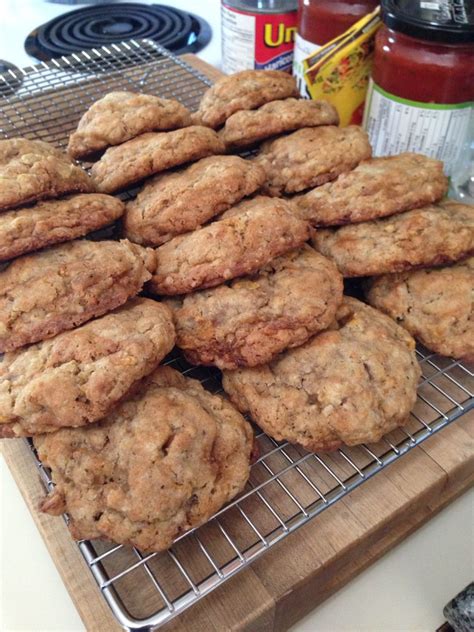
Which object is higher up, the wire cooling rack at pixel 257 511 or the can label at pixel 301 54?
the can label at pixel 301 54

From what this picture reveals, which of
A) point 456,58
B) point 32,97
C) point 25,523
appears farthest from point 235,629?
point 32,97

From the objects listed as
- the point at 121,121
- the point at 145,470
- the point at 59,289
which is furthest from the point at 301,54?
the point at 145,470

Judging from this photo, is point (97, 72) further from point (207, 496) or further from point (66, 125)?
point (207, 496)

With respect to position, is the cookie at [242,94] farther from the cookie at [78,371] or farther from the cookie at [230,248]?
the cookie at [78,371]

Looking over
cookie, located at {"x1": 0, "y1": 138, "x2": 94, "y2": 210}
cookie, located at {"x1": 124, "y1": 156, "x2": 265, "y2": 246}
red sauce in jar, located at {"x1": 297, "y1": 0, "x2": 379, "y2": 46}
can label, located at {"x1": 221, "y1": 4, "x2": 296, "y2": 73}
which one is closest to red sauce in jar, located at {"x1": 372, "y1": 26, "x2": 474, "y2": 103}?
red sauce in jar, located at {"x1": 297, "y1": 0, "x2": 379, "y2": 46}

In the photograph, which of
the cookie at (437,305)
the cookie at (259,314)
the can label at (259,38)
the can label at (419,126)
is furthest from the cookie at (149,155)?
the can label at (259,38)

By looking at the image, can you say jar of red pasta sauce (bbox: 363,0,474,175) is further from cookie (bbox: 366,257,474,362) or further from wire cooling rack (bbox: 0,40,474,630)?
wire cooling rack (bbox: 0,40,474,630)
